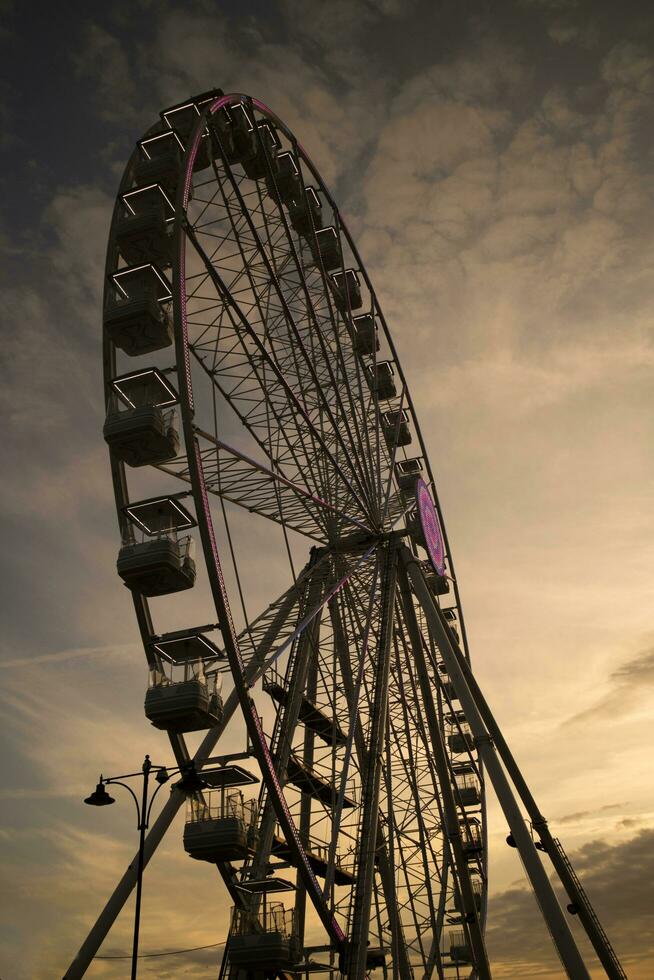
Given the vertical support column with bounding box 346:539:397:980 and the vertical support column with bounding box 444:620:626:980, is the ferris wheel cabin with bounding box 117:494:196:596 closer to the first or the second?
the vertical support column with bounding box 346:539:397:980

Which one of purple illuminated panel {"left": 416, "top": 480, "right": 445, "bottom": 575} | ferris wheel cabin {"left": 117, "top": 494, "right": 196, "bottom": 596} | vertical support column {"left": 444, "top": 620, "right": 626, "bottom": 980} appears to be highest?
purple illuminated panel {"left": 416, "top": 480, "right": 445, "bottom": 575}

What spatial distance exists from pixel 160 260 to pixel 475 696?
1285cm

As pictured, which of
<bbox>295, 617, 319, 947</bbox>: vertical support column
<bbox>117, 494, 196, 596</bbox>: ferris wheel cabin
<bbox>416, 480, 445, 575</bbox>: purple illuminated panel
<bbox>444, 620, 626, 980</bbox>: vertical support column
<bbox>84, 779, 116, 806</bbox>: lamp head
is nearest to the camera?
<bbox>84, 779, 116, 806</bbox>: lamp head

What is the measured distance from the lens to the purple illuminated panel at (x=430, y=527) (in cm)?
2677

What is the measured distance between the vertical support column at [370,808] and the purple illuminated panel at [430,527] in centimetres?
462

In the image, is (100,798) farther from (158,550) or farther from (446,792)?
(446,792)

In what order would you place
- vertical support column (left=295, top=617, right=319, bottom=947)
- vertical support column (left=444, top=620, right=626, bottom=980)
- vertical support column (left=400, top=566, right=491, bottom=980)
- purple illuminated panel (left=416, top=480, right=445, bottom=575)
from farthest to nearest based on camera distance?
purple illuminated panel (left=416, top=480, right=445, bottom=575)
vertical support column (left=400, top=566, right=491, bottom=980)
vertical support column (left=295, top=617, right=319, bottom=947)
vertical support column (left=444, top=620, right=626, bottom=980)

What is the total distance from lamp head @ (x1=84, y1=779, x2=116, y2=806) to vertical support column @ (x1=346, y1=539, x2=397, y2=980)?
18.5ft

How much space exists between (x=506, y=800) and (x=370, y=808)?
2.88 metres

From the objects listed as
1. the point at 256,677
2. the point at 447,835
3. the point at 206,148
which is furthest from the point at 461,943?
the point at 206,148

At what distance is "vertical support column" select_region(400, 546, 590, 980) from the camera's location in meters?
16.5

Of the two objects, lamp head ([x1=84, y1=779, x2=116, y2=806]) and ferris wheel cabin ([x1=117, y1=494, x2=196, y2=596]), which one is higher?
ferris wheel cabin ([x1=117, y1=494, x2=196, y2=596])

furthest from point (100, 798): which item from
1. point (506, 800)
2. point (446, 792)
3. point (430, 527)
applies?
point (430, 527)

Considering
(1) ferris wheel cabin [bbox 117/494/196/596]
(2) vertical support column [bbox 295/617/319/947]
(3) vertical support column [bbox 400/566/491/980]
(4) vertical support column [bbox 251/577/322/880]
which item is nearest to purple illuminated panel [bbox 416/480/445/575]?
(3) vertical support column [bbox 400/566/491/980]
